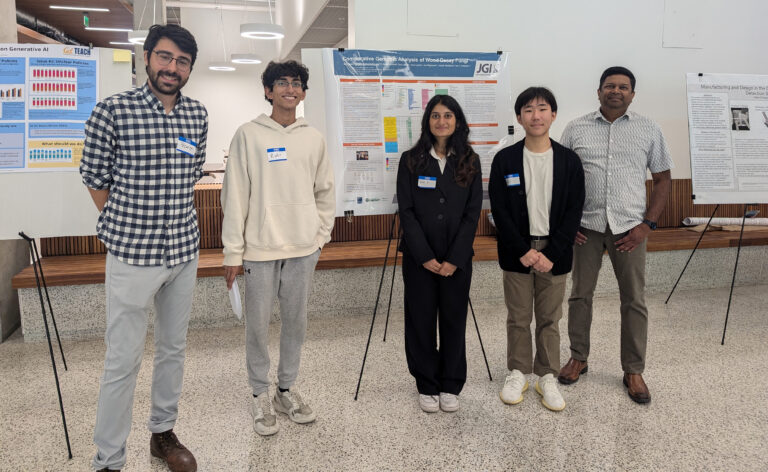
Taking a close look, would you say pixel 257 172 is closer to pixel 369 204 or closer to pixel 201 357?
pixel 369 204

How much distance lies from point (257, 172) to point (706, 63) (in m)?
5.12

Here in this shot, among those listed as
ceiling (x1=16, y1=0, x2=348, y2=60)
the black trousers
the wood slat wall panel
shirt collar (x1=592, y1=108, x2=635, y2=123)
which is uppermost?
ceiling (x1=16, y1=0, x2=348, y2=60)

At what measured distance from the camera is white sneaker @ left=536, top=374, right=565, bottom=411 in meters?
2.81

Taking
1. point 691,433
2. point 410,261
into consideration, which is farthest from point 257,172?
point 691,433

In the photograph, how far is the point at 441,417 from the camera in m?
2.76

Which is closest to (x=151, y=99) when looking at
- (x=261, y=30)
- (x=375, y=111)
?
(x=375, y=111)

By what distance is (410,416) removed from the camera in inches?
109

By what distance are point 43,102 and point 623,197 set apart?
296 centimetres

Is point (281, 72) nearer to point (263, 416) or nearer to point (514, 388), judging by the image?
point (263, 416)

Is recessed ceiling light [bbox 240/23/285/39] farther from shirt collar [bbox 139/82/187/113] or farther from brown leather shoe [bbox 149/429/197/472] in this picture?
brown leather shoe [bbox 149/429/197/472]

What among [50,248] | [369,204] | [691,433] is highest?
[369,204]

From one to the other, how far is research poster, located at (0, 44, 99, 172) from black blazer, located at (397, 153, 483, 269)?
173 cm

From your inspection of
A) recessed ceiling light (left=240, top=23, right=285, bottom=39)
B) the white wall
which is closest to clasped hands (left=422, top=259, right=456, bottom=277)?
the white wall

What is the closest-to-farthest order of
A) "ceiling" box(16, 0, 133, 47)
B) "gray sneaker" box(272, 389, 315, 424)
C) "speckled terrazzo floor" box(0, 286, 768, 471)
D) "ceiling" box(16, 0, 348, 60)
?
"speckled terrazzo floor" box(0, 286, 768, 471), "gray sneaker" box(272, 389, 315, 424), "ceiling" box(16, 0, 348, 60), "ceiling" box(16, 0, 133, 47)
